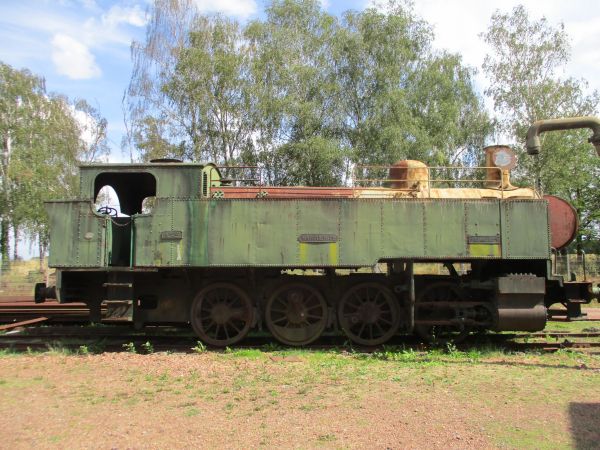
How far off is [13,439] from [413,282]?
20.2ft

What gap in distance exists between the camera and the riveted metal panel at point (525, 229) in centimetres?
848

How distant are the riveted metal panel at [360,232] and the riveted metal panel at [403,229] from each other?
10 cm

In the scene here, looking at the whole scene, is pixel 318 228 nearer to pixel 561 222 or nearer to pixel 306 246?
pixel 306 246

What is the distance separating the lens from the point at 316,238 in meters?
8.48

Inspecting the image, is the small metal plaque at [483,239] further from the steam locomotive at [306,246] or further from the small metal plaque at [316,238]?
the small metal plaque at [316,238]

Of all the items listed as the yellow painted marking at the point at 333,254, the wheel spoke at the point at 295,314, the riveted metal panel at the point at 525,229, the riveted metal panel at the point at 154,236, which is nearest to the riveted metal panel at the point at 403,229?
the yellow painted marking at the point at 333,254

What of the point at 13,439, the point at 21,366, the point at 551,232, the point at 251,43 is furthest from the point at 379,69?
the point at 13,439

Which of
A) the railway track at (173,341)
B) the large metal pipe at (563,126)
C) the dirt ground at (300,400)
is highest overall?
the large metal pipe at (563,126)

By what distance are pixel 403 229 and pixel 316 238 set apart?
148cm

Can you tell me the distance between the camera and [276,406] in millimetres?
5461

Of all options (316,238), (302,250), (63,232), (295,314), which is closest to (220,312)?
(295,314)

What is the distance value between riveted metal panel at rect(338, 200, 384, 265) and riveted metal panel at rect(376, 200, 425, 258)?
10 centimetres

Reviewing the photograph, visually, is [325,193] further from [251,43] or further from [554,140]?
[554,140]

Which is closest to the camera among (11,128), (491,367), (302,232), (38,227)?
(491,367)
